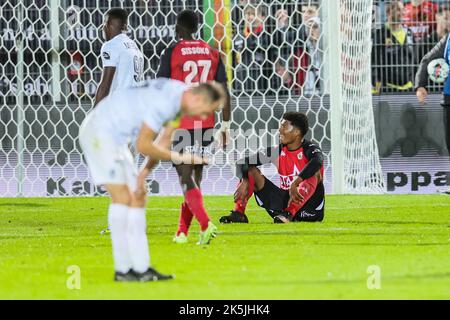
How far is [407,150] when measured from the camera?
49.3 ft

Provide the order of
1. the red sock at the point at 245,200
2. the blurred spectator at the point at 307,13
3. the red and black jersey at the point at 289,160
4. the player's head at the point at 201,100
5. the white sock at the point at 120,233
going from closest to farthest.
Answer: the player's head at the point at 201,100
the white sock at the point at 120,233
the red and black jersey at the point at 289,160
the red sock at the point at 245,200
the blurred spectator at the point at 307,13

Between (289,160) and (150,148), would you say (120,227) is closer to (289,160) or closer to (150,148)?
(150,148)

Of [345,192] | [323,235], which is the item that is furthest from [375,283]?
[345,192]

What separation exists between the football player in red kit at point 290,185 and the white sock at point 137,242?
386 centimetres

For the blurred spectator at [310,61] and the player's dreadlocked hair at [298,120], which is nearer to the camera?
the player's dreadlocked hair at [298,120]

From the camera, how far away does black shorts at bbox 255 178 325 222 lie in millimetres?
9867

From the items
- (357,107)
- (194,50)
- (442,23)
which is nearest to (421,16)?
(442,23)

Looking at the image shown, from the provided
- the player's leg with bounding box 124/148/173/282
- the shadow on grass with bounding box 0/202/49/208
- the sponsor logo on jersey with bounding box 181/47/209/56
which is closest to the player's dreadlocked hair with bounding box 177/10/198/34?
the sponsor logo on jersey with bounding box 181/47/209/56

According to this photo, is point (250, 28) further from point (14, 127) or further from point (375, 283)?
point (375, 283)

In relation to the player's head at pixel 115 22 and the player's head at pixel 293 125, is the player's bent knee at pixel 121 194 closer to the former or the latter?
the player's head at pixel 115 22

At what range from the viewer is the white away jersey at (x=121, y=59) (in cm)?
900

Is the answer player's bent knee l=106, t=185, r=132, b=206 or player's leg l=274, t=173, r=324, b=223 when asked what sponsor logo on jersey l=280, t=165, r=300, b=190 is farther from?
player's bent knee l=106, t=185, r=132, b=206

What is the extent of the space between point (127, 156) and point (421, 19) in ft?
33.4

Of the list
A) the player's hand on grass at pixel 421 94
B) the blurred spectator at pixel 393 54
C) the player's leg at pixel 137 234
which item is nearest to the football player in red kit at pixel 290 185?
the player's hand on grass at pixel 421 94
